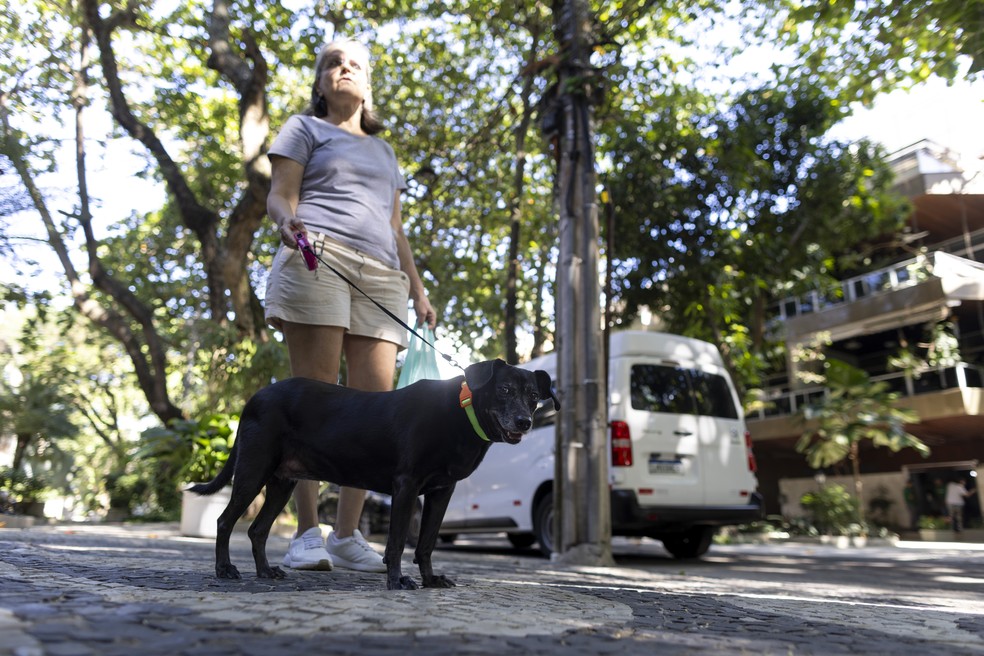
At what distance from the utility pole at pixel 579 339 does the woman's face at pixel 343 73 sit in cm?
376

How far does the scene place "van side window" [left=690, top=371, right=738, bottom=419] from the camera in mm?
8461

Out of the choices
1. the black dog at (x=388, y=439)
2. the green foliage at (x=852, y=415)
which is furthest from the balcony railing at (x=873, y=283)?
the black dog at (x=388, y=439)

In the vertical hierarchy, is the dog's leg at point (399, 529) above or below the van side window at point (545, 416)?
below

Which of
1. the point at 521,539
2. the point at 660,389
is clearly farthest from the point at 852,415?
the point at 660,389

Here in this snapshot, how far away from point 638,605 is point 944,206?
24.0m

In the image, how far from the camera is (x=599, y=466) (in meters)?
6.80

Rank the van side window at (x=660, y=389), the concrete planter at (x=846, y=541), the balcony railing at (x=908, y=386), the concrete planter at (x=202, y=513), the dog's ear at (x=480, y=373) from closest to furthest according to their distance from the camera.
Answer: the dog's ear at (x=480, y=373)
the van side window at (x=660, y=389)
the concrete planter at (x=202, y=513)
the concrete planter at (x=846, y=541)
the balcony railing at (x=908, y=386)

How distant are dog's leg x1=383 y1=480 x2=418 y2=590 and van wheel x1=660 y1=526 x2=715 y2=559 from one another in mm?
7050

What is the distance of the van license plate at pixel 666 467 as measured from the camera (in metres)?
7.80

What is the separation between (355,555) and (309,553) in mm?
291

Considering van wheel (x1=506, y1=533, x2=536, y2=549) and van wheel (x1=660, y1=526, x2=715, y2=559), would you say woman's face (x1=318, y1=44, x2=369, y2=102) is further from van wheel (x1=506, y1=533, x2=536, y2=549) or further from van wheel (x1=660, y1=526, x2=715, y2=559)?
van wheel (x1=506, y1=533, x2=536, y2=549)

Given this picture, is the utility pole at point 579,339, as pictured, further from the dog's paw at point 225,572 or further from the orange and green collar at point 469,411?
the dog's paw at point 225,572

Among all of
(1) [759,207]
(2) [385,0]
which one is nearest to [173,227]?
(2) [385,0]

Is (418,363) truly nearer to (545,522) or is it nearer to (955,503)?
(545,522)
